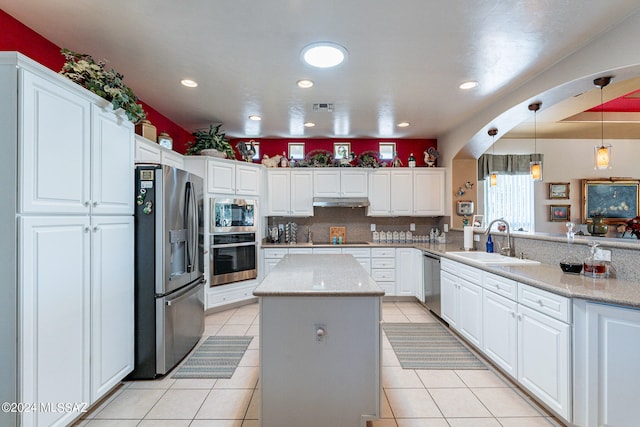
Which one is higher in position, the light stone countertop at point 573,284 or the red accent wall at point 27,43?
the red accent wall at point 27,43

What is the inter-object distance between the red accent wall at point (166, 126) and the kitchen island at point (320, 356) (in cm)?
236

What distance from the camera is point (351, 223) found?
17.6 ft

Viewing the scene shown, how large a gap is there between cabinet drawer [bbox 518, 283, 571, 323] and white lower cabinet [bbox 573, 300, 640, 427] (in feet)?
0.17

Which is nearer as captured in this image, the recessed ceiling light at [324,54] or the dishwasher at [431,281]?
the recessed ceiling light at [324,54]

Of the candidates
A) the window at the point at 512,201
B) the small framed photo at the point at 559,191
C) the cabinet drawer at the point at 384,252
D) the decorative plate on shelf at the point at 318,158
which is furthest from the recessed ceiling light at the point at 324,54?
the small framed photo at the point at 559,191

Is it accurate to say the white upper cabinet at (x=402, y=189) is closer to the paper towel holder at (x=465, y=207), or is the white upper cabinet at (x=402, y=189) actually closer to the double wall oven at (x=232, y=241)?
the paper towel holder at (x=465, y=207)

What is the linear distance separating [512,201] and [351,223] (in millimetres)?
3070

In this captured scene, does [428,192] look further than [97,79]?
Yes

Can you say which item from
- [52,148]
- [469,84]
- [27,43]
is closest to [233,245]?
[52,148]

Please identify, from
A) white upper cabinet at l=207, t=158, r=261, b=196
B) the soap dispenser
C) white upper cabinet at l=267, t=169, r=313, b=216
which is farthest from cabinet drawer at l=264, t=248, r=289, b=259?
the soap dispenser

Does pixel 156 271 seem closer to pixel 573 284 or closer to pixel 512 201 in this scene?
pixel 573 284

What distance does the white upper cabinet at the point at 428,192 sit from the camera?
16.4 ft

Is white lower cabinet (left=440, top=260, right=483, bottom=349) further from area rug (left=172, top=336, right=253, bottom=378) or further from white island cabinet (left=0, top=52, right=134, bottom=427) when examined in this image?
white island cabinet (left=0, top=52, right=134, bottom=427)

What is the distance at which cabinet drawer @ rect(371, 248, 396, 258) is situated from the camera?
4.73 m
